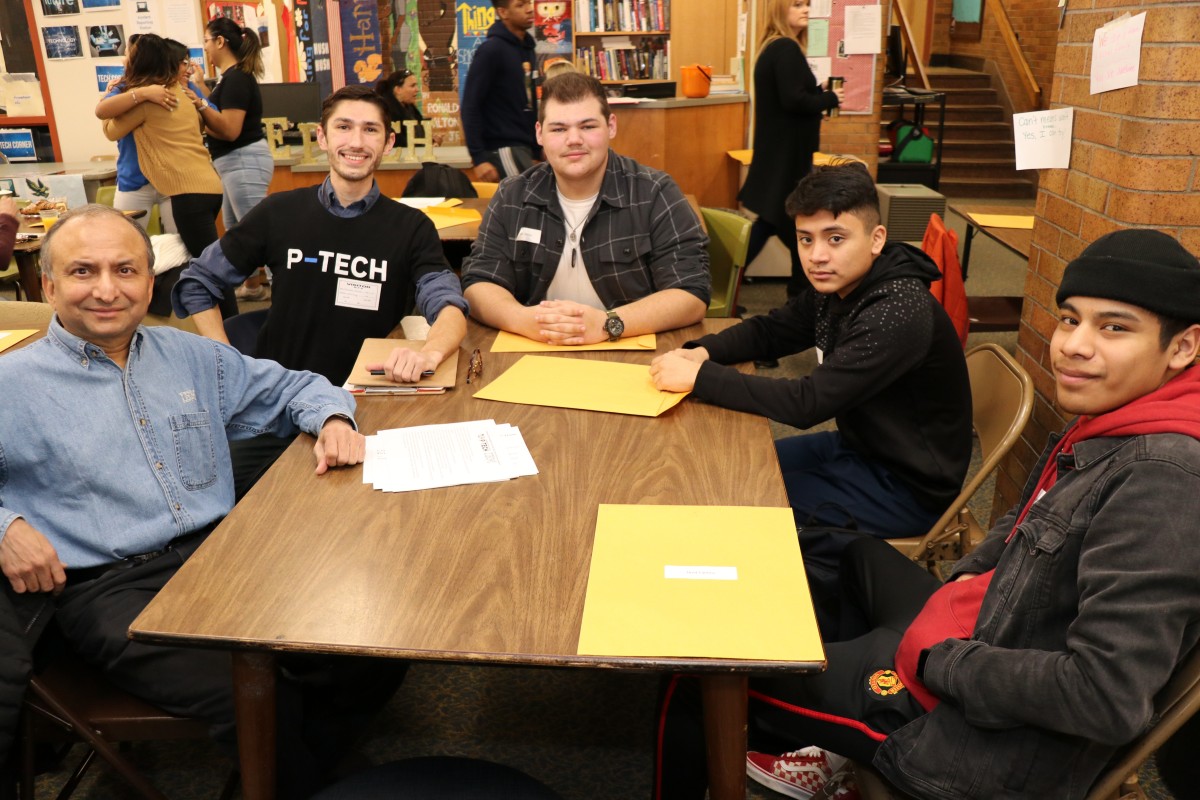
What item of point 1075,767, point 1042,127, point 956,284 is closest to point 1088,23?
point 1042,127

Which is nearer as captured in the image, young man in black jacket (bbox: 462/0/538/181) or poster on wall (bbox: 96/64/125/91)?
young man in black jacket (bbox: 462/0/538/181)

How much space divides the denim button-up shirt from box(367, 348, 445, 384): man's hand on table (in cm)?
18

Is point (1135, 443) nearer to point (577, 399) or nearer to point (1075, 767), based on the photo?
point (1075, 767)

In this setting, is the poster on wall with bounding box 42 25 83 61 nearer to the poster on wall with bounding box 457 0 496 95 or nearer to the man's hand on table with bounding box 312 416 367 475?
the poster on wall with bounding box 457 0 496 95

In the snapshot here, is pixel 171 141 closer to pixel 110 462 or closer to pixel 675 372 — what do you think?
pixel 110 462

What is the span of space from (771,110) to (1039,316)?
2562 mm

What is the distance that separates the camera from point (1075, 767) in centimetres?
118

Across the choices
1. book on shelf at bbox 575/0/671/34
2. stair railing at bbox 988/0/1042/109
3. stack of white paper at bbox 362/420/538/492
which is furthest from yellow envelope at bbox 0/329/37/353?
stair railing at bbox 988/0/1042/109

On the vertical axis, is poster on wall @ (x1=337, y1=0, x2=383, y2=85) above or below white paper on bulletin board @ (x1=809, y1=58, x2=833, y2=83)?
above

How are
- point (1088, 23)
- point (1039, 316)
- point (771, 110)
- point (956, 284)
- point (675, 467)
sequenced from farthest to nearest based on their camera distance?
point (771, 110) < point (956, 284) < point (1039, 316) < point (1088, 23) < point (675, 467)

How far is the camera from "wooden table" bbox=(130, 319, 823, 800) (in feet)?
3.82

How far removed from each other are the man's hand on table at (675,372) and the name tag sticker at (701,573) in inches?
26.1

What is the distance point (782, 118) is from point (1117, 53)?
2787mm

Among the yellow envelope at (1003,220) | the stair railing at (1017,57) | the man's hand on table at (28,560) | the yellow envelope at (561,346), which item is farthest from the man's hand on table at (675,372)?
the stair railing at (1017,57)
